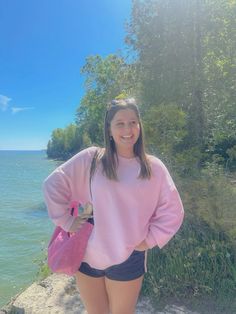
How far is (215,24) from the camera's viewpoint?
545cm

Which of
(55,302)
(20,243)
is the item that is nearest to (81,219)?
(55,302)

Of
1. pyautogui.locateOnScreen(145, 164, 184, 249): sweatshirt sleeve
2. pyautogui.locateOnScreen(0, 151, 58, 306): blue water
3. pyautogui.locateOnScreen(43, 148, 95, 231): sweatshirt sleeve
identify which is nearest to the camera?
pyautogui.locateOnScreen(145, 164, 184, 249): sweatshirt sleeve

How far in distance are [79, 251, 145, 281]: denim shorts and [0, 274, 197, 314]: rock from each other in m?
1.29

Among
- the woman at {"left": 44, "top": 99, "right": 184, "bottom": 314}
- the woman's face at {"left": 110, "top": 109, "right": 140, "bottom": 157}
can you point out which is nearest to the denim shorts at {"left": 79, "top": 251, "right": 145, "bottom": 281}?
the woman at {"left": 44, "top": 99, "right": 184, "bottom": 314}

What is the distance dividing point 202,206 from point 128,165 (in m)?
1.75

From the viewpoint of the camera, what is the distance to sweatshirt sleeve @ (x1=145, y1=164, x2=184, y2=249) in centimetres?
203

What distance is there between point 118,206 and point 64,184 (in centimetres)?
41

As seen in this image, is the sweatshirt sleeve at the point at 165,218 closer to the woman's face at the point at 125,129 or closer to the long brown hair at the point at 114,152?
the long brown hair at the point at 114,152

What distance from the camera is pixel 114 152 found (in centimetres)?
217

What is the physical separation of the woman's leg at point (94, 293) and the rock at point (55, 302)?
3.59 ft

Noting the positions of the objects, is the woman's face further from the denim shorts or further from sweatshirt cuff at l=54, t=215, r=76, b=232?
the denim shorts

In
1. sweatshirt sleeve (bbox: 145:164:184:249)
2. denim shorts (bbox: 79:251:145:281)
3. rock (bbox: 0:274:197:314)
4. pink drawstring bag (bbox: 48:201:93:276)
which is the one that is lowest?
rock (bbox: 0:274:197:314)

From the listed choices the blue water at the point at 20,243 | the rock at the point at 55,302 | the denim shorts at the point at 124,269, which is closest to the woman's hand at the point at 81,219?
the denim shorts at the point at 124,269

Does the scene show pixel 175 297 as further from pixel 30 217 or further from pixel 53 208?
pixel 30 217
